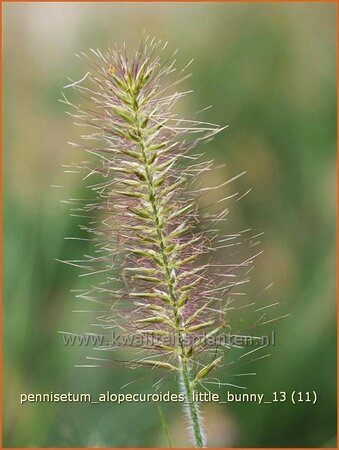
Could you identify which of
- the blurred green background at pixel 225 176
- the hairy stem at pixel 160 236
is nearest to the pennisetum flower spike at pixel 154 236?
the hairy stem at pixel 160 236

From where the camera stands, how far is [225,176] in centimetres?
167

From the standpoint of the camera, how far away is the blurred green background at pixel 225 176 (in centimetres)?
157

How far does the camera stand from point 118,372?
1618 millimetres

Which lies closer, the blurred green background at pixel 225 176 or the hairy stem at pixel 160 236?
the hairy stem at pixel 160 236

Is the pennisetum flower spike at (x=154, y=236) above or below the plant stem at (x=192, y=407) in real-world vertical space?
above

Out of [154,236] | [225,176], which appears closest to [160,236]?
[154,236]

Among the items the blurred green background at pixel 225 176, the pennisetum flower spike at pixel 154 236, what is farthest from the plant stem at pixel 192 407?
the blurred green background at pixel 225 176

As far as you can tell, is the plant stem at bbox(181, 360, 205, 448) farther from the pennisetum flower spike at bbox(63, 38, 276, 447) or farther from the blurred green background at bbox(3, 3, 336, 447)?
the blurred green background at bbox(3, 3, 336, 447)

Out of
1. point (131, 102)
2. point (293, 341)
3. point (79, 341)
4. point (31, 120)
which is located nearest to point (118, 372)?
point (79, 341)

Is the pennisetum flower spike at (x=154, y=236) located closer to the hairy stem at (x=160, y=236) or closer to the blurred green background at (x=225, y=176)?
the hairy stem at (x=160, y=236)

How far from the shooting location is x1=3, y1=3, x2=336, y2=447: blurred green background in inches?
62.0

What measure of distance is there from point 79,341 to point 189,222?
0.67 metres

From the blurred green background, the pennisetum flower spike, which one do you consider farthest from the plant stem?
the blurred green background

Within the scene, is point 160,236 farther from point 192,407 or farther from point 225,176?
point 225,176
